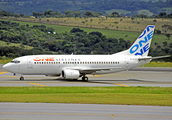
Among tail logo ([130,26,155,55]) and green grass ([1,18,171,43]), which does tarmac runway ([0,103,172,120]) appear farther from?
green grass ([1,18,171,43])

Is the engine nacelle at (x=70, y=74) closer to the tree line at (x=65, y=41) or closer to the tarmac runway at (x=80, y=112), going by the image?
the tarmac runway at (x=80, y=112)

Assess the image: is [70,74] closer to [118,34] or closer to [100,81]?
[100,81]

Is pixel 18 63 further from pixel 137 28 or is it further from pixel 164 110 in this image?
pixel 137 28

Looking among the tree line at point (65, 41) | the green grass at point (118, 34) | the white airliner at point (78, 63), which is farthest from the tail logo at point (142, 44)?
the green grass at point (118, 34)

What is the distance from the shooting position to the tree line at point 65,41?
130m

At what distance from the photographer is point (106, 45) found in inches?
5635

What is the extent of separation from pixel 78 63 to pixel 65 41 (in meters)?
97.3

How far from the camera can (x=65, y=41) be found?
141000 mm

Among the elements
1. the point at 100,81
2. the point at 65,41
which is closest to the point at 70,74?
the point at 100,81

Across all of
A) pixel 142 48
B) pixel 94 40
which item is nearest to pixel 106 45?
pixel 94 40

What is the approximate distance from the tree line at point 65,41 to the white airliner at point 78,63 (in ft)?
197

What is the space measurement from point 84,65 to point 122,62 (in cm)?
589

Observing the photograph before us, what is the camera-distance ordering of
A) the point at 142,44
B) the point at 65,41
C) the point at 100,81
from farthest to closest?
the point at 65,41 → the point at 142,44 → the point at 100,81

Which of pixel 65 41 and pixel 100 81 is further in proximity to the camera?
pixel 65 41
